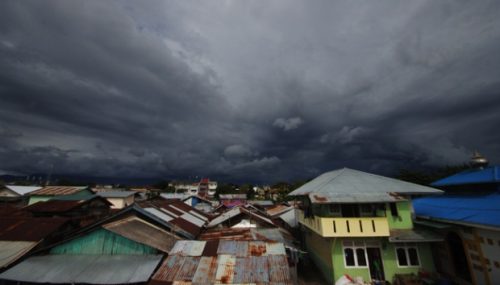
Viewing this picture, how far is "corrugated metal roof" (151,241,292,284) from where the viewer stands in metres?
10.1

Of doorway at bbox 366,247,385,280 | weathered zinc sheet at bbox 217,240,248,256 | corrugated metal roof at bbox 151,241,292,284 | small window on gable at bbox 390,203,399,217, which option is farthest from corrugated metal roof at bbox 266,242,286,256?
small window on gable at bbox 390,203,399,217

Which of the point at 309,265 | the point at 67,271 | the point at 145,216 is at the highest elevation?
the point at 145,216

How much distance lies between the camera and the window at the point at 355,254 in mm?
15688

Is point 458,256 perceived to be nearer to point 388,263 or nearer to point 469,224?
point 469,224

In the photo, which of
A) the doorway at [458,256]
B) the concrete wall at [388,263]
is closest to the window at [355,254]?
the concrete wall at [388,263]

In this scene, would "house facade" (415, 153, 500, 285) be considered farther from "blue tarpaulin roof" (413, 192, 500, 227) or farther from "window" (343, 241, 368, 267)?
"window" (343, 241, 368, 267)

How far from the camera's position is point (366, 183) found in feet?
57.6

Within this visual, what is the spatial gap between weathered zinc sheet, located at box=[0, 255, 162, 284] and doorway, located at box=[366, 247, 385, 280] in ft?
49.4

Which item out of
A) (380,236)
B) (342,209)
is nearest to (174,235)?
(342,209)

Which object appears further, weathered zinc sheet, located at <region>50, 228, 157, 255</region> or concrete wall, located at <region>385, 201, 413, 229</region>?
concrete wall, located at <region>385, 201, 413, 229</region>

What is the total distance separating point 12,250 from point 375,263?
24162mm

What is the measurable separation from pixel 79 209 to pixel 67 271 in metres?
15.2

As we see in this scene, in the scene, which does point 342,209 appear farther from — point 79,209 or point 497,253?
point 79,209

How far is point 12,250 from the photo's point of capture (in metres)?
12.5
